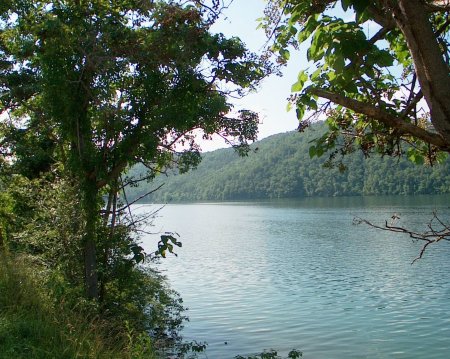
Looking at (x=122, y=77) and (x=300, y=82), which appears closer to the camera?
(x=300, y=82)

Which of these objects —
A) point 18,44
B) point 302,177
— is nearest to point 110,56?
point 18,44

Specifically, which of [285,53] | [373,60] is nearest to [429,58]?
[373,60]

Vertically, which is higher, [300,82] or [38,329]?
[300,82]

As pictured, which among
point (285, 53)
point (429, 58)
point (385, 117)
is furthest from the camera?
point (285, 53)

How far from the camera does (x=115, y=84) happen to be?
10.9 m

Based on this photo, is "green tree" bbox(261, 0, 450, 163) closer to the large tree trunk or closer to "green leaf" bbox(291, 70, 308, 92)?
"green leaf" bbox(291, 70, 308, 92)

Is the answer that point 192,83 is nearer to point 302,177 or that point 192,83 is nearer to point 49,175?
point 49,175

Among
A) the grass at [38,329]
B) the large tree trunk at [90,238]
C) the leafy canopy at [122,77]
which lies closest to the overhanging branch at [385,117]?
the grass at [38,329]

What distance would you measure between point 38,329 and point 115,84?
6.37 metres

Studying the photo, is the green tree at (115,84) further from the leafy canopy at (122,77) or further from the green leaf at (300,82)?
the green leaf at (300,82)

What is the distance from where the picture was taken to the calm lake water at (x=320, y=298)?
530 inches

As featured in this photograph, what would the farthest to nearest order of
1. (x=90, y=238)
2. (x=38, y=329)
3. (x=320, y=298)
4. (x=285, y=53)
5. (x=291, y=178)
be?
(x=291, y=178) → (x=320, y=298) → (x=90, y=238) → (x=38, y=329) → (x=285, y=53)

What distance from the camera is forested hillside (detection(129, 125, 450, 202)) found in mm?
113812

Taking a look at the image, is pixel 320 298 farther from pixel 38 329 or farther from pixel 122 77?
pixel 38 329
